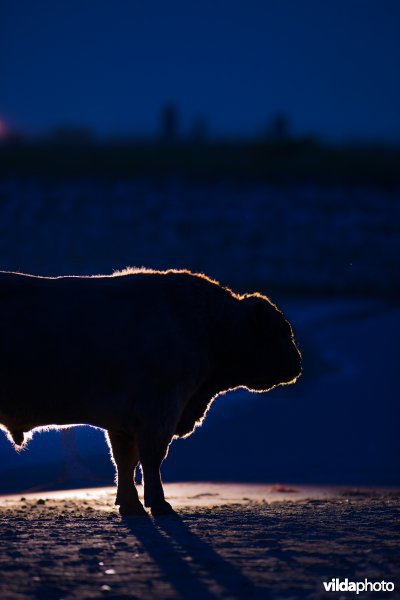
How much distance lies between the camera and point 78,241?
1690 inches

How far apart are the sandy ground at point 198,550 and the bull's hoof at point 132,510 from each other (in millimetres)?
126

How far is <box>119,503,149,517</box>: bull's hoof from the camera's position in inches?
410

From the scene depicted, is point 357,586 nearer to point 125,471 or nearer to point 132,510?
point 132,510

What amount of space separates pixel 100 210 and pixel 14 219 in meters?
3.12

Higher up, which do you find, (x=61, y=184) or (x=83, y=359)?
(x=61, y=184)

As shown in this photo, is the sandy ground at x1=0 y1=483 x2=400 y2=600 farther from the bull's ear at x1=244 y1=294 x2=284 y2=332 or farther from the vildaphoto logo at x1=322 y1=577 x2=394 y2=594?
the bull's ear at x1=244 y1=294 x2=284 y2=332

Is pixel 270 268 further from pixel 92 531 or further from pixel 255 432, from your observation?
pixel 92 531

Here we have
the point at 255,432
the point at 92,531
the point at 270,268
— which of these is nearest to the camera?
the point at 92,531

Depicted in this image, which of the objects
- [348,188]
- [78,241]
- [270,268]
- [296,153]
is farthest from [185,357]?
[296,153]

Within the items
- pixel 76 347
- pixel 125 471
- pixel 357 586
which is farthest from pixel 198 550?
pixel 125 471

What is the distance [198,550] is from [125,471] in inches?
95.3

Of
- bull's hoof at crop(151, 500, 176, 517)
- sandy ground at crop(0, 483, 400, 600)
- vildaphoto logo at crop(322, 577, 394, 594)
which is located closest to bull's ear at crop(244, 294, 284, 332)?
sandy ground at crop(0, 483, 400, 600)

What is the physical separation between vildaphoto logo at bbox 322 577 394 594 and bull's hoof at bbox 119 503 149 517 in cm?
336

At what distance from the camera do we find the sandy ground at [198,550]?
23.5ft
